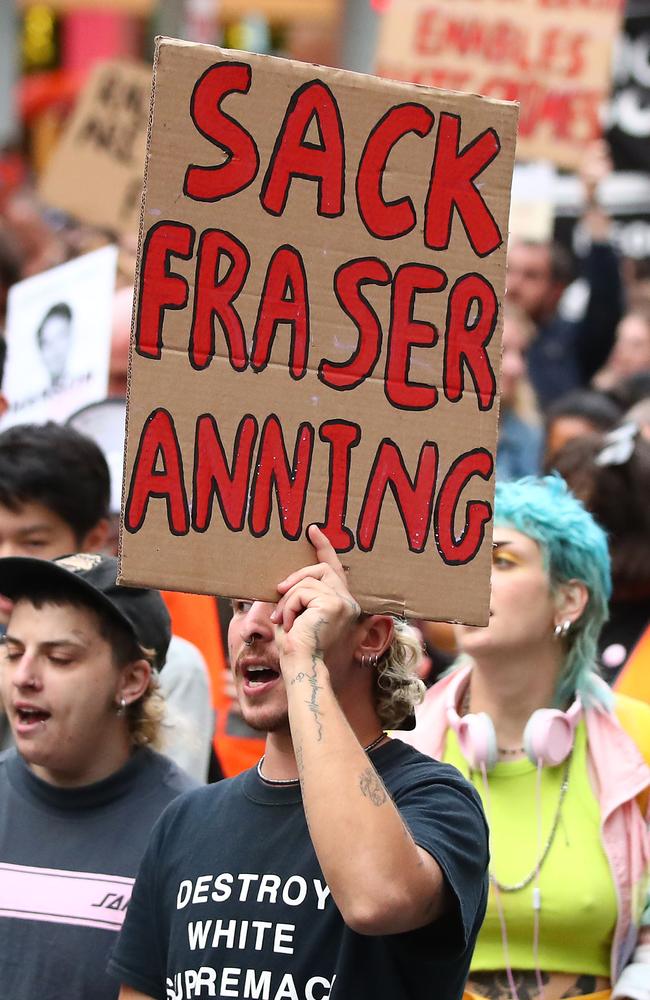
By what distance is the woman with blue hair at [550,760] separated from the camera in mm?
3594

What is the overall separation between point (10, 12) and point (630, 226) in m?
16.0

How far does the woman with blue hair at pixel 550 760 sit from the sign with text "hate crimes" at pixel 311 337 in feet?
3.52

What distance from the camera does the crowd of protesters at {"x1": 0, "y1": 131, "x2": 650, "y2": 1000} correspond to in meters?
2.59

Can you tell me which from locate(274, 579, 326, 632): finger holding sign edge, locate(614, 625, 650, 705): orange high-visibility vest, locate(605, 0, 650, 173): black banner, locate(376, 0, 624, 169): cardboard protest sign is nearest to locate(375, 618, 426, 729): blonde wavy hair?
locate(274, 579, 326, 632): finger holding sign edge

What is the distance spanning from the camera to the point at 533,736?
12.2ft

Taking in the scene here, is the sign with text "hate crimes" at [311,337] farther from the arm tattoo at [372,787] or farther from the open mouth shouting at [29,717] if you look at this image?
the open mouth shouting at [29,717]

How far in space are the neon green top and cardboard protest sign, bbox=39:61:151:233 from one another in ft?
14.7

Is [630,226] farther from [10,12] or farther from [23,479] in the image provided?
[10,12]

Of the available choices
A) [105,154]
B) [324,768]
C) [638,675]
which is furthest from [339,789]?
[105,154]

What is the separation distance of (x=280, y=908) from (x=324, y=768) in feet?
1.05

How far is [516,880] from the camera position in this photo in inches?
144

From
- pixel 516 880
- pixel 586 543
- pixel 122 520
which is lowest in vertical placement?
pixel 516 880

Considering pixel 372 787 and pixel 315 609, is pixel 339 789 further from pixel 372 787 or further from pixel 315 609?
pixel 315 609

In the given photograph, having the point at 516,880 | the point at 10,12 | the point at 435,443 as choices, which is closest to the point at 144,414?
the point at 435,443
